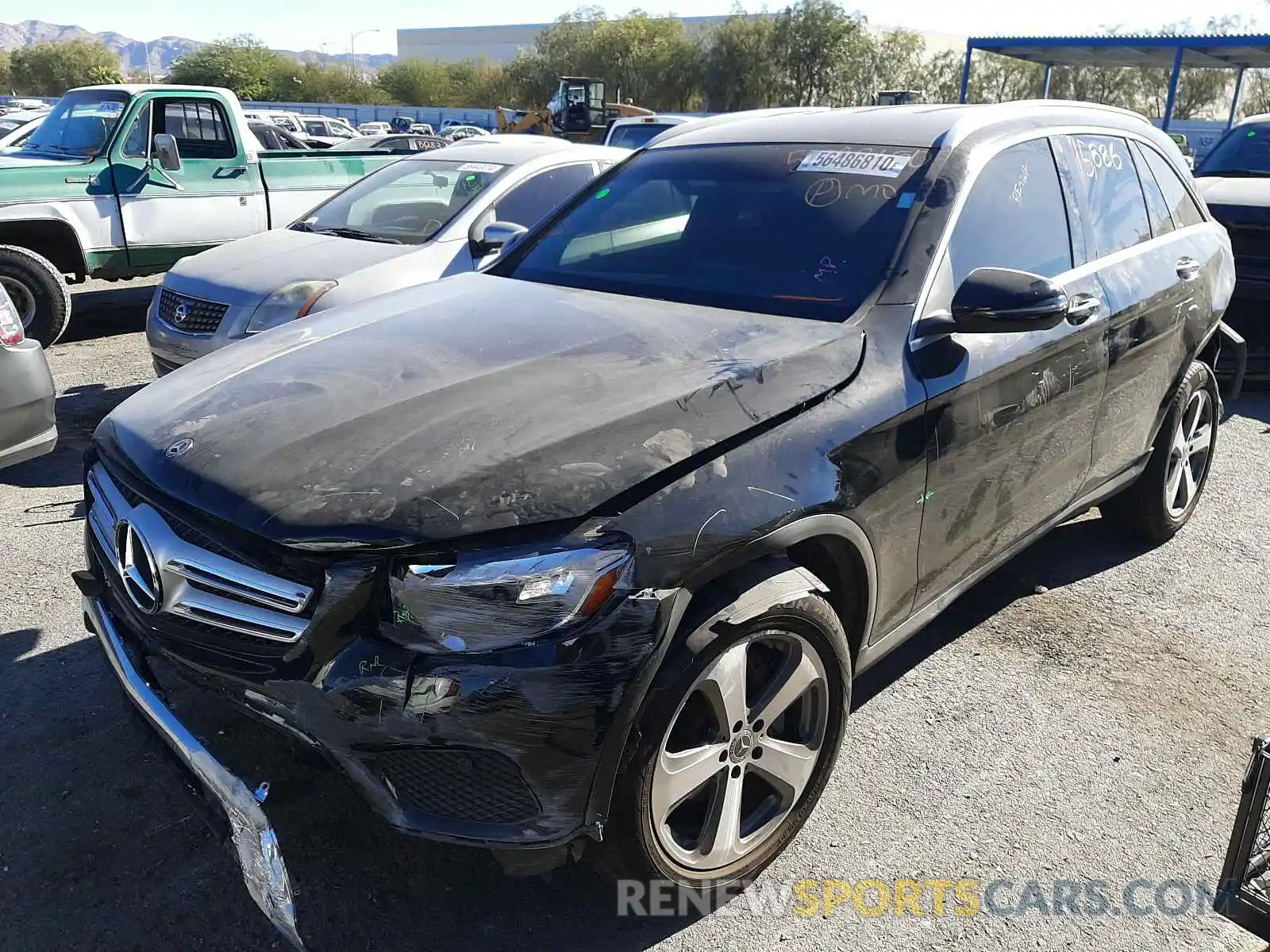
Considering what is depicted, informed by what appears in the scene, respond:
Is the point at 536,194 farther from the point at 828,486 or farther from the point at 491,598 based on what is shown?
the point at 491,598

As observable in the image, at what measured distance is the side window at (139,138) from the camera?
8453 mm

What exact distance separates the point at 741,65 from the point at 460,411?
65.2 metres

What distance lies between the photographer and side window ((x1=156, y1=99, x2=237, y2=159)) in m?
8.75

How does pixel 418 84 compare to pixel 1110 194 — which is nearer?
pixel 1110 194

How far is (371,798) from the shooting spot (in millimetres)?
2096

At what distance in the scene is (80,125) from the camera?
866 centimetres

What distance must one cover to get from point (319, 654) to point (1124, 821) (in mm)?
2263

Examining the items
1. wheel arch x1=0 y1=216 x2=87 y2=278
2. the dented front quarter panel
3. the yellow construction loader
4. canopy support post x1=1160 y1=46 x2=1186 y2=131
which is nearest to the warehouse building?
the yellow construction loader

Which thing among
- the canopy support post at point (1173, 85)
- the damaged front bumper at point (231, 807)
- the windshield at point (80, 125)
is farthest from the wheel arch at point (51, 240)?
the canopy support post at point (1173, 85)

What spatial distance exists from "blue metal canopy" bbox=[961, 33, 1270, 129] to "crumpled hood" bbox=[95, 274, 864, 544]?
26696 mm

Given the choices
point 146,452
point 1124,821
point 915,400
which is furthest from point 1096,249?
point 146,452

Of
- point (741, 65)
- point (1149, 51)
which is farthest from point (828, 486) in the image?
point (741, 65)

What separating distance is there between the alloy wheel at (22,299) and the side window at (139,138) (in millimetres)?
1490

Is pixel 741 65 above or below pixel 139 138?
above
